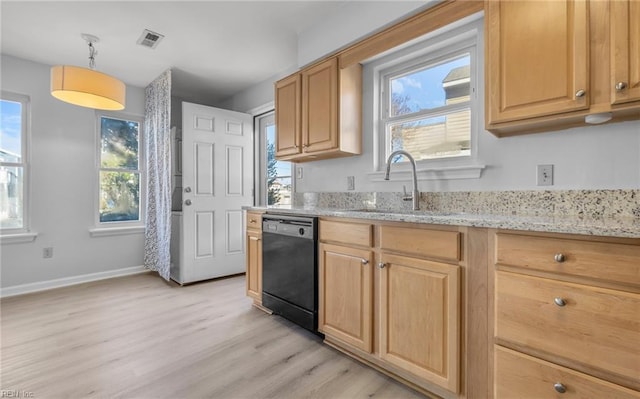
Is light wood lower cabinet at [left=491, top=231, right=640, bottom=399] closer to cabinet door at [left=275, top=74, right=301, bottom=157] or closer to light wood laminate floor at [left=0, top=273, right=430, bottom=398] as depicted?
light wood laminate floor at [left=0, top=273, right=430, bottom=398]

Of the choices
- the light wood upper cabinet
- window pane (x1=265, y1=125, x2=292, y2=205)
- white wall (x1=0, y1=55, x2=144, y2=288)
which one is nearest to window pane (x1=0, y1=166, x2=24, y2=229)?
white wall (x1=0, y1=55, x2=144, y2=288)

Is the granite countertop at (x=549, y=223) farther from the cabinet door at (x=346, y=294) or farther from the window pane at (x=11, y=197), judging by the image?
the window pane at (x=11, y=197)

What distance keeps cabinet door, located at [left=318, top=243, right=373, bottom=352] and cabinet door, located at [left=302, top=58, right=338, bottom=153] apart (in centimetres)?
93

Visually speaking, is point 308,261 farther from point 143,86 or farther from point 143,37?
point 143,86

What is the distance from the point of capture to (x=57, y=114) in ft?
11.4

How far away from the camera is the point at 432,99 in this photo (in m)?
2.21

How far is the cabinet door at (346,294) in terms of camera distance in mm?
1788

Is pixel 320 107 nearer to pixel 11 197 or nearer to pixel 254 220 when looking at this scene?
pixel 254 220

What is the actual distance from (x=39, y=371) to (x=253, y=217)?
1.67 meters

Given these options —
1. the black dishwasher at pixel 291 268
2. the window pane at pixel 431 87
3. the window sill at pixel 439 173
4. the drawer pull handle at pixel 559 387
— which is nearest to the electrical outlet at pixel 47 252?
the black dishwasher at pixel 291 268

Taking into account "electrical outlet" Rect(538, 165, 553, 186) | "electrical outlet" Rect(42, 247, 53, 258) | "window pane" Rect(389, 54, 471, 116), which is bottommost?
"electrical outlet" Rect(42, 247, 53, 258)


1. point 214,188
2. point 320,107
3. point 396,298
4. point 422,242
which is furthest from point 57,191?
point 422,242

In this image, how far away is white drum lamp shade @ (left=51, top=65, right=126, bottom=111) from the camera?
2146mm

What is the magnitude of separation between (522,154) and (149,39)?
324cm
